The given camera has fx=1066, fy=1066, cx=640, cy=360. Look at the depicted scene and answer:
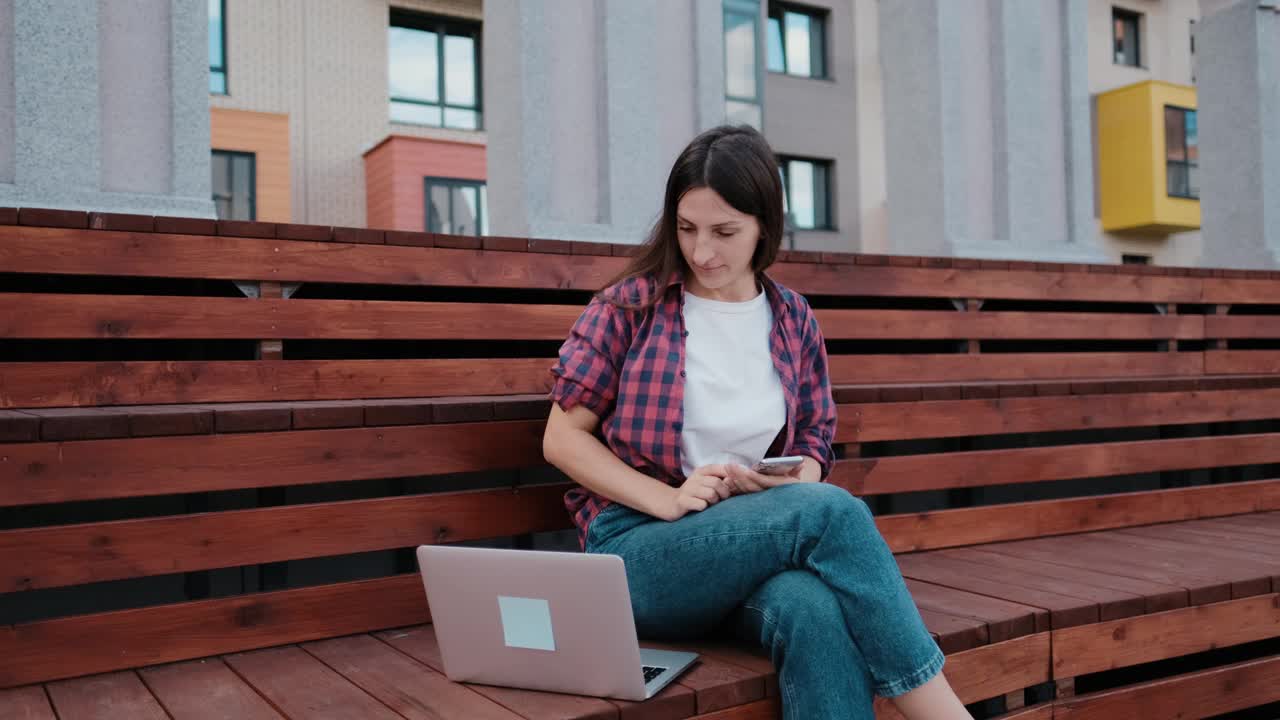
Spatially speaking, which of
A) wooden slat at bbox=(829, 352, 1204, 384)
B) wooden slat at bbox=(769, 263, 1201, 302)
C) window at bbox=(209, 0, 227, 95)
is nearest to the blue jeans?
wooden slat at bbox=(829, 352, 1204, 384)

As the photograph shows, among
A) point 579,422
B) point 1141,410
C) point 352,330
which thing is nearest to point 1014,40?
point 1141,410

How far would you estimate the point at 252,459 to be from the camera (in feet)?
7.54

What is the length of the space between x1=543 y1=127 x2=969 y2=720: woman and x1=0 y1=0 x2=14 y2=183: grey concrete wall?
127 inches

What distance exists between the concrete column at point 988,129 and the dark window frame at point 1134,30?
12.1 metres

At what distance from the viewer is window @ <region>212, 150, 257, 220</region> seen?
42.3ft

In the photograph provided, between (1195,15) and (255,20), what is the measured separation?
598 inches

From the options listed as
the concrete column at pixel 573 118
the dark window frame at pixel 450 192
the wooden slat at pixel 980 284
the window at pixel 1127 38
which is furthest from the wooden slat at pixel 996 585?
the window at pixel 1127 38

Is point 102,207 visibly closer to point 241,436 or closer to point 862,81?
point 241,436

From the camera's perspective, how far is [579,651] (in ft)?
6.01

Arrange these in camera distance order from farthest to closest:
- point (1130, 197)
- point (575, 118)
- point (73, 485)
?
point (1130, 197) → point (575, 118) → point (73, 485)

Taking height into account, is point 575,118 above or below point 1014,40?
below

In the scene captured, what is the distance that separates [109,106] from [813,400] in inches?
139

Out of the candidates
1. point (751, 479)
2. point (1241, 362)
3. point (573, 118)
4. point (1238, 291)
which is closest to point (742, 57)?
point (573, 118)

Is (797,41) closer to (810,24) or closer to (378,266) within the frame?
(810,24)
